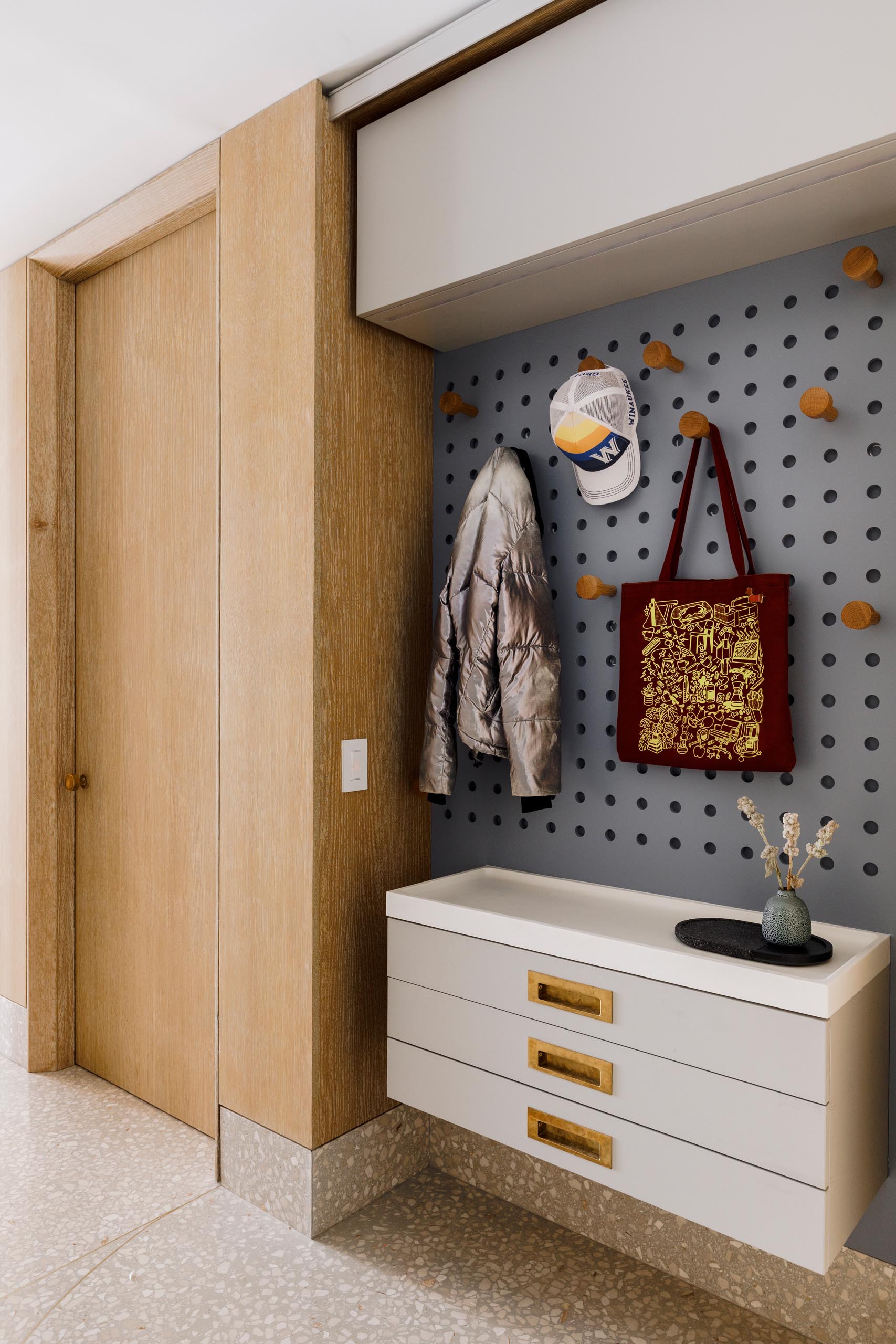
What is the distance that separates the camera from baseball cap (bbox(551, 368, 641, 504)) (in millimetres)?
1873

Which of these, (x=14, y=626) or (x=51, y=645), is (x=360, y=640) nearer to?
(x=51, y=645)

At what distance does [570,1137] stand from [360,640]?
3.70 feet

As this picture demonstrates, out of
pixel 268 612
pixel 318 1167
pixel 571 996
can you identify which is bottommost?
pixel 318 1167

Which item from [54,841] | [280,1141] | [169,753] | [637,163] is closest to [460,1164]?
[280,1141]

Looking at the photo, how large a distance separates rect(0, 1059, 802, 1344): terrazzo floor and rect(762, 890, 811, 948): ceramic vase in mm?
822

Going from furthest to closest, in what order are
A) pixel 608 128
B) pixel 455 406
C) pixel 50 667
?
pixel 50 667 → pixel 455 406 → pixel 608 128

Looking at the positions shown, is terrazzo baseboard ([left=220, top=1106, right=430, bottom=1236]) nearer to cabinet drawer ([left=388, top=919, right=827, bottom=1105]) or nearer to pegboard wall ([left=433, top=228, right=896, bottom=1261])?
cabinet drawer ([left=388, top=919, right=827, bottom=1105])

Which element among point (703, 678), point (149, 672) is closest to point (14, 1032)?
point (149, 672)

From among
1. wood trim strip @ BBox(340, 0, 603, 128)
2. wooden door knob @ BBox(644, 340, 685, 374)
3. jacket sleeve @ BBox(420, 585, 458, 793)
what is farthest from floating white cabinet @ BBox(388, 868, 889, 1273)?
wood trim strip @ BBox(340, 0, 603, 128)

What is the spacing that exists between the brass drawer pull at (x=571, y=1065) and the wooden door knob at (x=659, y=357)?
1323mm

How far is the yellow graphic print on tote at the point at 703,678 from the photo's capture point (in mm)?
1687

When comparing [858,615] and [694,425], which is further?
[694,425]

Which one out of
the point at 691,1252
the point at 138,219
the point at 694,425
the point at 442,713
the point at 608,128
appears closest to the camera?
the point at 608,128

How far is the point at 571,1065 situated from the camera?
1676 millimetres
